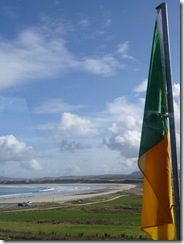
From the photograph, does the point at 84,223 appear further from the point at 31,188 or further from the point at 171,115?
the point at 171,115

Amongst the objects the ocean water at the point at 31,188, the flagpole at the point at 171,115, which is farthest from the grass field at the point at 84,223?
the flagpole at the point at 171,115

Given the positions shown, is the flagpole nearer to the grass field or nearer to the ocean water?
the grass field

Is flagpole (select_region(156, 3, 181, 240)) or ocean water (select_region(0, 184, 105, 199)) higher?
flagpole (select_region(156, 3, 181, 240))

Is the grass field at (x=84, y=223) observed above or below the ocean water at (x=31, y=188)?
below

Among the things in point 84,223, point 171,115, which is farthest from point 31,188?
point 171,115

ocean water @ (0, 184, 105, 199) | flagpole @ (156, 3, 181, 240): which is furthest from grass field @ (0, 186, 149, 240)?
flagpole @ (156, 3, 181, 240)

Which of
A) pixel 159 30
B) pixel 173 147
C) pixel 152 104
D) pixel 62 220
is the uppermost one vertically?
pixel 159 30

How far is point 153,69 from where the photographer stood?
142 centimetres

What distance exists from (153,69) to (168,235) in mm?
735

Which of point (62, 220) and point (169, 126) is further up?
point (169, 126)

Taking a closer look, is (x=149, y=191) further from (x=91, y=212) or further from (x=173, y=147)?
(x=91, y=212)

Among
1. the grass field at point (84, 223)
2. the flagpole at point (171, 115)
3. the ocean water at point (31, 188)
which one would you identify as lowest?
the grass field at point (84, 223)

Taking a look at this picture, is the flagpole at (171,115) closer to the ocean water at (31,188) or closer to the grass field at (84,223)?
the grass field at (84,223)

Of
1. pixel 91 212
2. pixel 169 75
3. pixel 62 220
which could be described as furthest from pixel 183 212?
pixel 91 212
